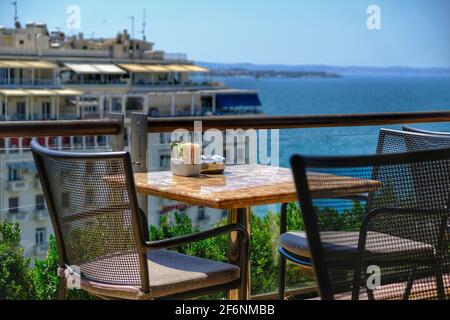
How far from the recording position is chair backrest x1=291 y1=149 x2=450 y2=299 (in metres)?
1.83

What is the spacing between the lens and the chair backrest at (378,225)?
183cm

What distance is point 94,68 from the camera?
5091cm

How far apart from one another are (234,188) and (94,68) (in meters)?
49.3

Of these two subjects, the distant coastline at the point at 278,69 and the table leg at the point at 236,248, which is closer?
the table leg at the point at 236,248

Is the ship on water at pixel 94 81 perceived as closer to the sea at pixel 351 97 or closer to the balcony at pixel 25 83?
the balcony at pixel 25 83

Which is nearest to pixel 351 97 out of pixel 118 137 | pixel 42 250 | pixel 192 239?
pixel 42 250

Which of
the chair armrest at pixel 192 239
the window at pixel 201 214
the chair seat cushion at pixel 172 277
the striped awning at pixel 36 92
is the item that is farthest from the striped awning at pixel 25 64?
the chair armrest at pixel 192 239

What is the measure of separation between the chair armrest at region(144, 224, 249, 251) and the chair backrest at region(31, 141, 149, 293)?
0.04m

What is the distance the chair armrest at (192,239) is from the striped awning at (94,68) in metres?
48.6

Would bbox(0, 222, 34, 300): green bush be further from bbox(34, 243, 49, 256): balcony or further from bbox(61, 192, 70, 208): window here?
bbox(61, 192, 70, 208): window

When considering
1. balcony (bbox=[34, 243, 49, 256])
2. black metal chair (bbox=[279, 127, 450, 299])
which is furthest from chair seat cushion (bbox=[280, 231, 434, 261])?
balcony (bbox=[34, 243, 49, 256])

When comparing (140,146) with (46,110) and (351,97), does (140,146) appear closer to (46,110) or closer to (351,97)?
(46,110)

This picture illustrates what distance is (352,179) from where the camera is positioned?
1.93m

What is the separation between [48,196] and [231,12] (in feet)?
230
